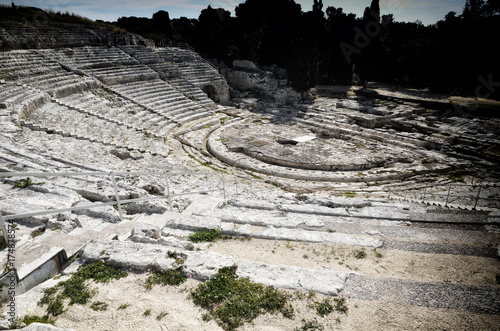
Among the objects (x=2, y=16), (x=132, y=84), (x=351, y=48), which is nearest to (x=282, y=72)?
(x=351, y=48)

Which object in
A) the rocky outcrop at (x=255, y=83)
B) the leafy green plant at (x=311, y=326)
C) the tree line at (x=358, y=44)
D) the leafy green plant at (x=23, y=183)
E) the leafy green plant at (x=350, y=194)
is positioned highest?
the tree line at (x=358, y=44)

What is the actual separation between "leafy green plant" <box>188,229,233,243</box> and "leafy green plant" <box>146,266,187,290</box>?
1245mm

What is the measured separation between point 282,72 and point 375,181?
22445 millimetres

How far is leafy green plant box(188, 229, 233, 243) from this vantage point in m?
5.04

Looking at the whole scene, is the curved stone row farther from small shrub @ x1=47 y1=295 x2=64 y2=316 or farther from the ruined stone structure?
small shrub @ x1=47 y1=295 x2=64 y2=316

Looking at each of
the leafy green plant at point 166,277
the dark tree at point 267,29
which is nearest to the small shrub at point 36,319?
the leafy green plant at point 166,277

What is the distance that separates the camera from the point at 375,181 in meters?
13.6

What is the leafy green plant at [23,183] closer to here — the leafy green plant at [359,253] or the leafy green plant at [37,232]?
the leafy green plant at [37,232]

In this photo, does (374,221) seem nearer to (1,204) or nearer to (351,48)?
(1,204)

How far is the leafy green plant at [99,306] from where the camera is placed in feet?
10.3

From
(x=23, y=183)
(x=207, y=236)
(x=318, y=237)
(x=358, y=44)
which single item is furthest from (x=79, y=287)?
(x=358, y=44)

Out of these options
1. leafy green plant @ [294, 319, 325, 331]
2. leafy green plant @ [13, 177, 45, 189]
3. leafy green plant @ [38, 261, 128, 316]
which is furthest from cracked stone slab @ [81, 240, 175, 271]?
leafy green plant @ [13, 177, 45, 189]

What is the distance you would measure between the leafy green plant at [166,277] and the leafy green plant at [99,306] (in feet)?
1.65

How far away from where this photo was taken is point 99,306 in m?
3.19
